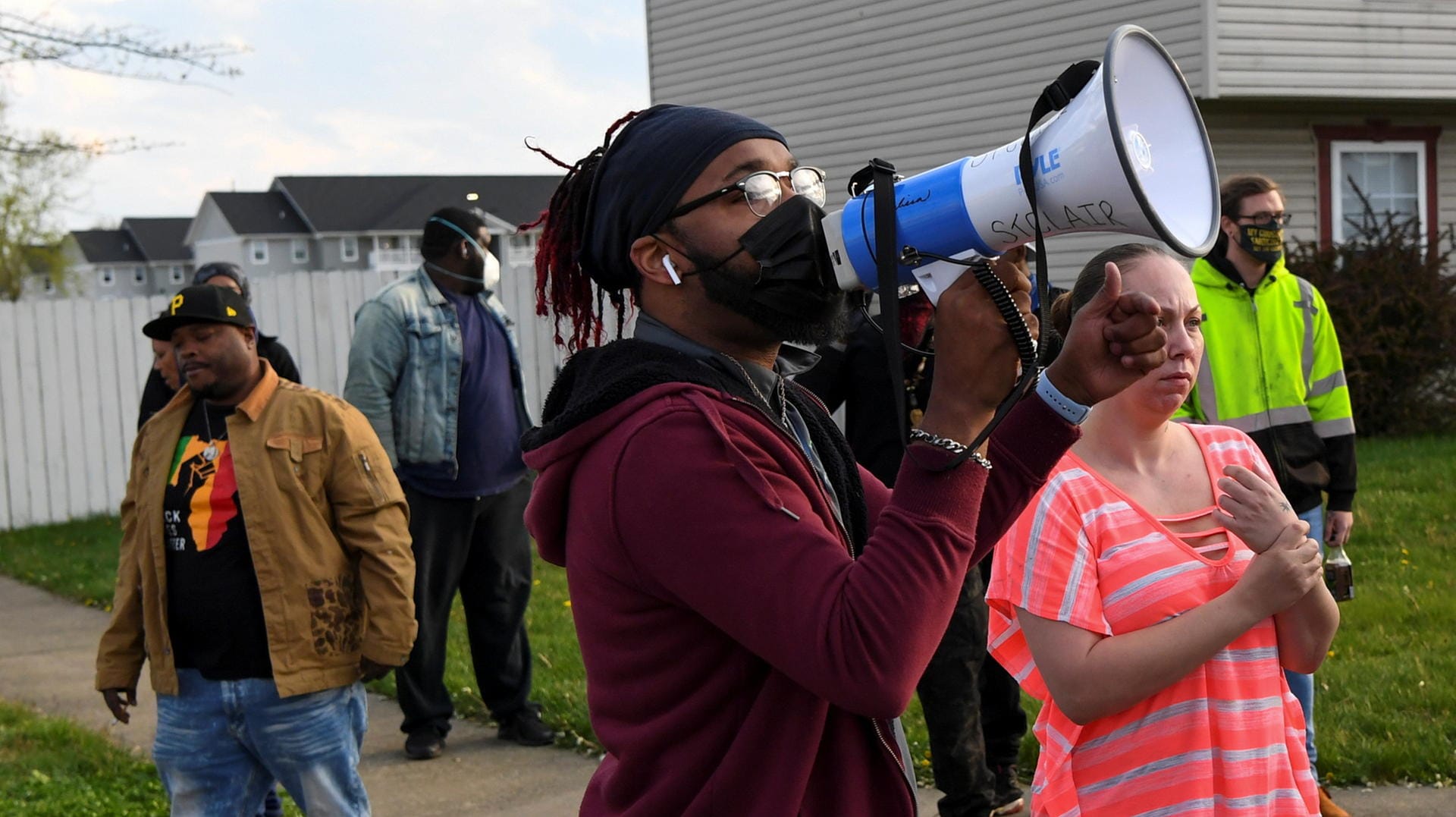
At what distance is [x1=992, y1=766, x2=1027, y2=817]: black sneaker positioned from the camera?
5145mm

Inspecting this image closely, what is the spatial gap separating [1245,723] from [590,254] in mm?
1517

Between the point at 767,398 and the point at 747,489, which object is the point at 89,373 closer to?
the point at 767,398

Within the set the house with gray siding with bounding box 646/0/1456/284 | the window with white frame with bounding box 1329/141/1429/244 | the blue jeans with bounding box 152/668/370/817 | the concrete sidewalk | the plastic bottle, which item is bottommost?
the concrete sidewalk

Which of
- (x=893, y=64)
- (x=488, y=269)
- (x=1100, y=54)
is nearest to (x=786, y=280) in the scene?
(x=488, y=269)

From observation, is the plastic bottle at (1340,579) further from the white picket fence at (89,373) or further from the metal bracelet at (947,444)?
the white picket fence at (89,373)

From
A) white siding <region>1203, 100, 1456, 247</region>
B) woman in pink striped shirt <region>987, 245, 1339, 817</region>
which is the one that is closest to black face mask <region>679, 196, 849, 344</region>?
woman in pink striped shirt <region>987, 245, 1339, 817</region>

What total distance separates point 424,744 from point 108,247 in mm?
93691

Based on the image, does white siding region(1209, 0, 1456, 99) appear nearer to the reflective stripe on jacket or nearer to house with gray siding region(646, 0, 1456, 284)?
house with gray siding region(646, 0, 1456, 284)

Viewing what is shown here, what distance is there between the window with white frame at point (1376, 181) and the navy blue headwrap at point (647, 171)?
14.8 meters

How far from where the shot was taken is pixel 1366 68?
14664mm

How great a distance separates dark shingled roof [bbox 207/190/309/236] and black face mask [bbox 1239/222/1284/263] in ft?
248

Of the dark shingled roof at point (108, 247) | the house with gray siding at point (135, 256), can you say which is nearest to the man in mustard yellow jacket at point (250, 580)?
the house with gray siding at point (135, 256)

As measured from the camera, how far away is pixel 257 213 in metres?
76.6

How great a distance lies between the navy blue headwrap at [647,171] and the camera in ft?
6.61
